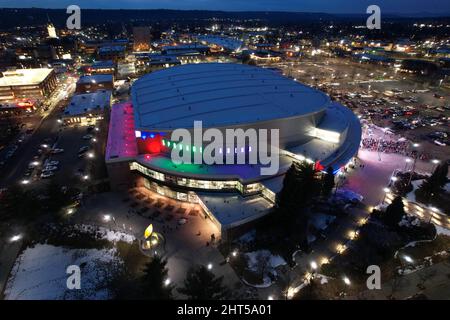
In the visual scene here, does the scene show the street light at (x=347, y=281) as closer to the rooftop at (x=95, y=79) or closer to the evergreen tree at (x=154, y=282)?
the evergreen tree at (x=154, y=282)

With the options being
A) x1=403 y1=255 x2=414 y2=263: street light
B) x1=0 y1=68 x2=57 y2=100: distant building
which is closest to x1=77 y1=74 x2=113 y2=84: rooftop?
x1=0 y1=68 x2=57 y2=100: distant building

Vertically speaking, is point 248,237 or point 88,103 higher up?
point 88,103

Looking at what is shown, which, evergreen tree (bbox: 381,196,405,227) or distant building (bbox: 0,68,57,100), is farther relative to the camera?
distant building (bbox: 0,68,57,100)

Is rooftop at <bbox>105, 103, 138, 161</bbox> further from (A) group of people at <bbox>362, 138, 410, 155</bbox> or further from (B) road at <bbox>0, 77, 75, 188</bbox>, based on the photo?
(A) group of people at <bbox>362, 138, 410, 155</bbox>

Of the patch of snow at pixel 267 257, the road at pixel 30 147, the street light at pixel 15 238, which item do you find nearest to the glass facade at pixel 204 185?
the patch of snow at pixel 267 257

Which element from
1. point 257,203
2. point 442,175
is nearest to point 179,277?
point 257,203

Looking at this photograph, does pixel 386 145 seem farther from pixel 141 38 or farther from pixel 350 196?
pixel 141 38

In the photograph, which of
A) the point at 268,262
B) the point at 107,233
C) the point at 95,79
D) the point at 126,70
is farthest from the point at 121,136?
the point at 126,70
